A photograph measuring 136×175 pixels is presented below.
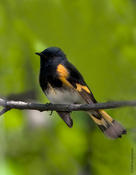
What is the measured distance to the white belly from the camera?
286 centimetres

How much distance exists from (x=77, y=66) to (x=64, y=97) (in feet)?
4.09

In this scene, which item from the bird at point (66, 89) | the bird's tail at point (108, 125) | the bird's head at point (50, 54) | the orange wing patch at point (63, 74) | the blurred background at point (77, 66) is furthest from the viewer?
the bird's head at point (50, 54)

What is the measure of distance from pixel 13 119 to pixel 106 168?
3.67 feet

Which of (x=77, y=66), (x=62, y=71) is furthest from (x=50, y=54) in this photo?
(x=77, y=66)

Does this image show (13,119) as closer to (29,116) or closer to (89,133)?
(29,116)

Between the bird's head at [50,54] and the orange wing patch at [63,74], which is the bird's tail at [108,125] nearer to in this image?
the orange wing patch at [63,74]

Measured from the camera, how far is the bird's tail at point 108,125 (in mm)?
2295

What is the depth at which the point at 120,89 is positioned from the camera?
1922 millimetres

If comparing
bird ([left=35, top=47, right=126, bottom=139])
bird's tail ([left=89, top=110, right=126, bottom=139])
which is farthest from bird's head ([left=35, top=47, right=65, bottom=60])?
bird's tail ([left=89, top=110, right=126, bottom=139])

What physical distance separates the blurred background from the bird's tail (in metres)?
0.10

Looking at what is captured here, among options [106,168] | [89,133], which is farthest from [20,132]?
[106,168]

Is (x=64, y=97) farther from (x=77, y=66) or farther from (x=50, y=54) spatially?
(x=77, y=66)

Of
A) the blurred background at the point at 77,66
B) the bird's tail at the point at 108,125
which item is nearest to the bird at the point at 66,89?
the bird's tail at the point at 108,125

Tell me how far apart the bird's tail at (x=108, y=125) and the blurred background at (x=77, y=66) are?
10cm
